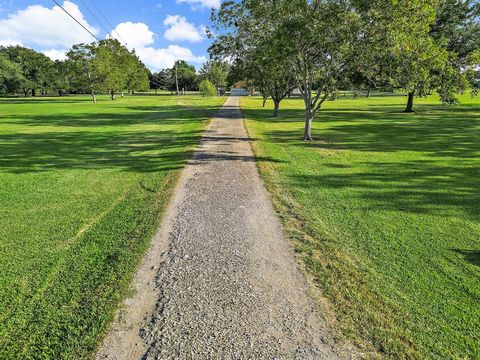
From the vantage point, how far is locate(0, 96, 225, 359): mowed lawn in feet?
10.8

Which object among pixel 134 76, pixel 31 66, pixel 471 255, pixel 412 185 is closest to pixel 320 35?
pixel 412 185

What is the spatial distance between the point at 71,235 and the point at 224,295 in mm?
3116

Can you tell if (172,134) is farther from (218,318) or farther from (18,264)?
(218,318)

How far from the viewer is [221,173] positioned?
901cm

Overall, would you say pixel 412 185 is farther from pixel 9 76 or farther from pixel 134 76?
pixel 9 76

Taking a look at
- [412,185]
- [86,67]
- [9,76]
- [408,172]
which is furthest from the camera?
[9,76]

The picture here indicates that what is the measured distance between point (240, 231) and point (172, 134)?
11942 millimetres

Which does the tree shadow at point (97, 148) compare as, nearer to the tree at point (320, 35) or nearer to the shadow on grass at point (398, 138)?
the shadow on grass at point (398, 138)

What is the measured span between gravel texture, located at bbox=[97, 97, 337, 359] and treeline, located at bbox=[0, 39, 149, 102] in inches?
2052

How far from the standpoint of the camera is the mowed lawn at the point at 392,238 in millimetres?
3318

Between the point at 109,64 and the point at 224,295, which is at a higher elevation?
the point at 109,64

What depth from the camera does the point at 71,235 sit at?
5352 mm

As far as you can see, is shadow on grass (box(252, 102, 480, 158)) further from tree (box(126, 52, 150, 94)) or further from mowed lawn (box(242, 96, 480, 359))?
tree (box(126, 52, 150, 94))

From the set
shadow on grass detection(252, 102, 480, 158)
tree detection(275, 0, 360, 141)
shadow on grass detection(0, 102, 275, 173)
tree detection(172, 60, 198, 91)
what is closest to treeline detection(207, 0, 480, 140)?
tree detection(275, 0, 360, 141)
